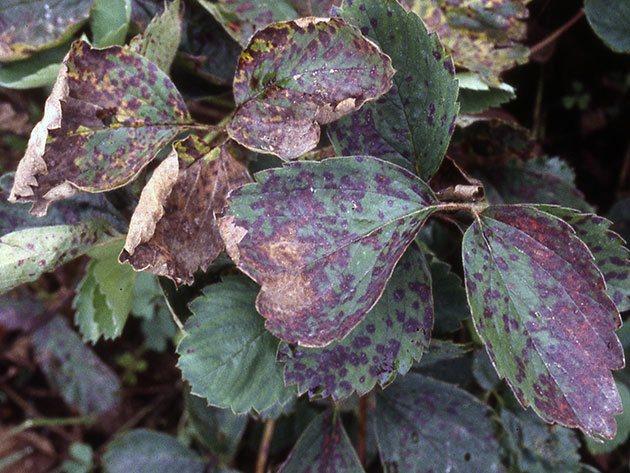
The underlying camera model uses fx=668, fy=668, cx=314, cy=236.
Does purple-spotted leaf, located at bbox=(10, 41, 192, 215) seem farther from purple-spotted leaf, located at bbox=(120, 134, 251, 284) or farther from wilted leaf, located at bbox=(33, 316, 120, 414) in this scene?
wilted leaf, located at bbox=(33, 316, 120, 414)

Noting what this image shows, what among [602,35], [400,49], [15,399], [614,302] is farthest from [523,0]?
[15,399]

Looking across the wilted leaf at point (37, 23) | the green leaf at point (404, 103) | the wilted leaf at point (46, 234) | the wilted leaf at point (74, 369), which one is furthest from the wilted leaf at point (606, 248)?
the wilted leaf at point (74, 369)

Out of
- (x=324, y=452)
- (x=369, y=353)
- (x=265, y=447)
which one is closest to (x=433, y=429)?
(x=324, y=452)

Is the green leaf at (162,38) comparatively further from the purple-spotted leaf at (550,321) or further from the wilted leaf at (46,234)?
the purple-spotted leaf at (550,321)

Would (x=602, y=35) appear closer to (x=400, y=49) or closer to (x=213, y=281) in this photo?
(x=400, y=49)

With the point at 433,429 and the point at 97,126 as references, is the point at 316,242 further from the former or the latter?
the point at 433,429

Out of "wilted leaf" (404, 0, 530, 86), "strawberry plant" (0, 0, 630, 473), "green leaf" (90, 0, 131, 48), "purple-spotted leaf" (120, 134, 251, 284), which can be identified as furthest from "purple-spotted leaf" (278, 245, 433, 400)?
"green leaf" (90, 0, 131, 48)
